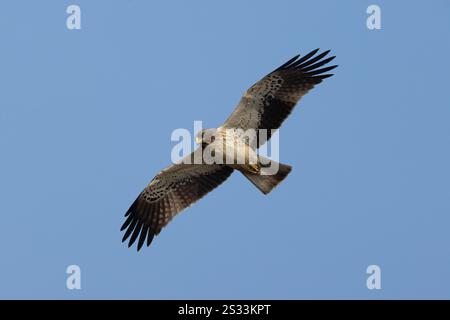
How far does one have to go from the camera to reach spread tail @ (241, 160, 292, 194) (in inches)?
430

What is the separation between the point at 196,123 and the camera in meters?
11.1

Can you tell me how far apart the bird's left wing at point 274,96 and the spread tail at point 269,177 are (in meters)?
0.49

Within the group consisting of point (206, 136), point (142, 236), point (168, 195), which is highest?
point (206, 136)

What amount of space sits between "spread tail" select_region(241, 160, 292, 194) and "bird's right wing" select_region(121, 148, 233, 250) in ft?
2.43

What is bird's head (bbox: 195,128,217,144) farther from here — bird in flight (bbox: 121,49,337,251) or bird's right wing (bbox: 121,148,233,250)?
bird's right wing (bbox: 121,148,233,250)

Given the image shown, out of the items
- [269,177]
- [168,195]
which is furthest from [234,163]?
[168,195]

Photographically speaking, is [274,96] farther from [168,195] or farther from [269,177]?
[168,195]

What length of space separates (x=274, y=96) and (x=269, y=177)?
1215mm

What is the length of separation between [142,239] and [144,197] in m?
0.65

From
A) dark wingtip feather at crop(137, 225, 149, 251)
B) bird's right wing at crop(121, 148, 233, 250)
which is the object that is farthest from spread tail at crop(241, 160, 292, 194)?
dark wingtip feather at crop(137, 225, 149, 251)

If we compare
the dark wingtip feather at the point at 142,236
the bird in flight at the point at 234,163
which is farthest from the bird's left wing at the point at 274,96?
the dark wingtip feather at the point at 142,236

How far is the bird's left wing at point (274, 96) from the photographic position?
11234 millimetres

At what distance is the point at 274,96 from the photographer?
11.3m
